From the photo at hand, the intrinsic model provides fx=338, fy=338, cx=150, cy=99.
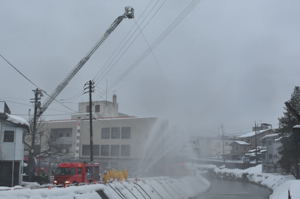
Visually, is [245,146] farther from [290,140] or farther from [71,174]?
[71,174]

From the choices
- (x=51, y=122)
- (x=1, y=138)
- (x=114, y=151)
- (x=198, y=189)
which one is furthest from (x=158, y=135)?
(x=51, y=122)

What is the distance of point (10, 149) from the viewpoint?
3500 cm

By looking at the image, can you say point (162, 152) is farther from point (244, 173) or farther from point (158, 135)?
point (244, 173)

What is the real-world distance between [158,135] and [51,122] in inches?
1428

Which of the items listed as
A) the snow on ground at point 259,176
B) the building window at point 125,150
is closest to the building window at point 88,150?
the building window at point 125,150

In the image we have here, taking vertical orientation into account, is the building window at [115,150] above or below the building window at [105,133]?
below

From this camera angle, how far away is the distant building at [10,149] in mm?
34500

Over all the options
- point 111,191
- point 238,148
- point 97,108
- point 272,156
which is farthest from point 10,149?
point 238,148

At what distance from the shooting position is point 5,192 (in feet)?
63.2

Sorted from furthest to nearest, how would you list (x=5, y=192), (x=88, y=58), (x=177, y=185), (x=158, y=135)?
(x=88, y=58) → (x=158, y=135) → (x=177, y=185) → (x=5, y=192)

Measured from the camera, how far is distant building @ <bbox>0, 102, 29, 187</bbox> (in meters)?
34.5

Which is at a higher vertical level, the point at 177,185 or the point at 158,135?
the point at 158,135

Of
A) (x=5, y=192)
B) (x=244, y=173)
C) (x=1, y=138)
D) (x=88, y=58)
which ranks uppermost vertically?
(x=88, y=58)

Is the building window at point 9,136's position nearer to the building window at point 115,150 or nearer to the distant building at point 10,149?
the distant building at point 10,149
